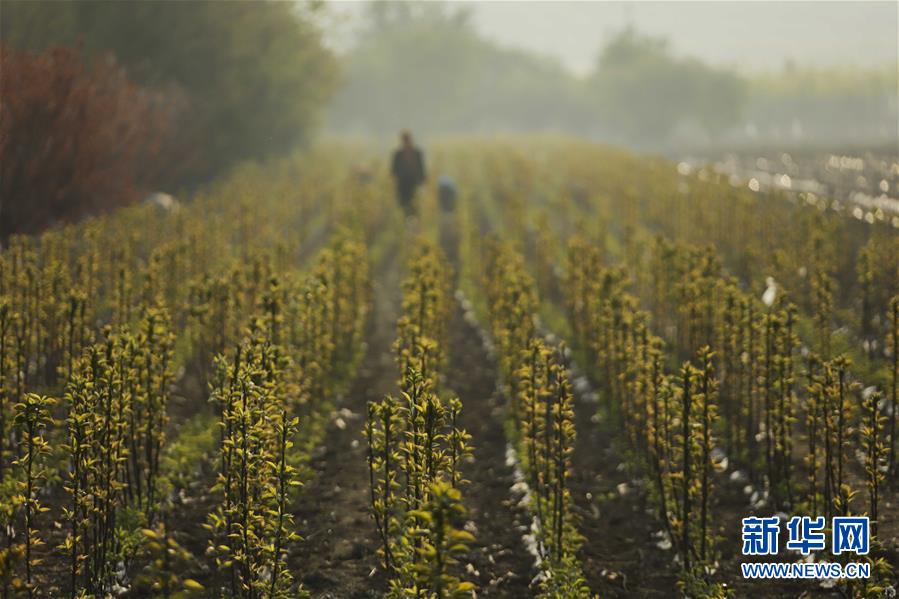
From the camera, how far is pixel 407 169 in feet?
72.0

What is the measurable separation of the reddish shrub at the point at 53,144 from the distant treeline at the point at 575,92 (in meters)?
63.0

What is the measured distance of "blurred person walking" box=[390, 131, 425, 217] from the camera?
21.7m

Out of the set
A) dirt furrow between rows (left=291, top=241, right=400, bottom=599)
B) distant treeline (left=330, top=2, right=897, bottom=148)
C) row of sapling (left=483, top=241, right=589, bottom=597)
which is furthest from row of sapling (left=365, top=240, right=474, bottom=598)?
distant treeline (left=330, top=2, right=897, bottom=148)

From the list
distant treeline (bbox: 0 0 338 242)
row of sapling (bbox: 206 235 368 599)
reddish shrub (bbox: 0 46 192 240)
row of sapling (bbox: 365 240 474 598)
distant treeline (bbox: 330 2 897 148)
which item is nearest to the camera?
row of sapling (bbox: 365 240 474 598)

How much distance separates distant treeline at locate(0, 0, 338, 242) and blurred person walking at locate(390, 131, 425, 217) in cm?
591

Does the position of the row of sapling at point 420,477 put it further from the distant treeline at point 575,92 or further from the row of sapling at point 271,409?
the distant treeline at point 575,92

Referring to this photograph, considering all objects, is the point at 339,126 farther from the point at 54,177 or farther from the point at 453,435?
the point at 453,435

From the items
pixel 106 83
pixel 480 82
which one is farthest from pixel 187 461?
pixel 480 82

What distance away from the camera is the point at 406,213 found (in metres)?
23.3

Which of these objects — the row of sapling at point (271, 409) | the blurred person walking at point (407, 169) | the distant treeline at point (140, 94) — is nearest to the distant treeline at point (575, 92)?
the distant treeline at point (140, 94)

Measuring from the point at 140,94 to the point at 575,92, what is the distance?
102 metres

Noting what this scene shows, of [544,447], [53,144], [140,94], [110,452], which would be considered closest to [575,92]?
[140,94]

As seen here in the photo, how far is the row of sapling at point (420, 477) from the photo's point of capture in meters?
4.37

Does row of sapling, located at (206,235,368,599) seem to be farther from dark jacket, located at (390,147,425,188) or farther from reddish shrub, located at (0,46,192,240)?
dark jacket, located at (390,147,425,188)
